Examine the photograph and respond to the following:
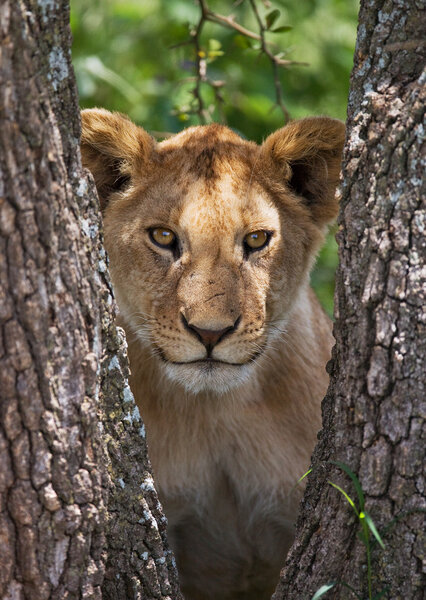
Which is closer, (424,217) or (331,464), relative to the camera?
(424,217)

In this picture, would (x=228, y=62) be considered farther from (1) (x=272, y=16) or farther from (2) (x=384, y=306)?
(2) (x=384, y=306)

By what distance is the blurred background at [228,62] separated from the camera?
17.1 ft

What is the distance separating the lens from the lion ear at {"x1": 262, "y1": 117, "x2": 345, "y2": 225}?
2.67m

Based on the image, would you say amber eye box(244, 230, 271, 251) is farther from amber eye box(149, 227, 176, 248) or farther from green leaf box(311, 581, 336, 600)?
green leaf box(311, 581, 336, 600)

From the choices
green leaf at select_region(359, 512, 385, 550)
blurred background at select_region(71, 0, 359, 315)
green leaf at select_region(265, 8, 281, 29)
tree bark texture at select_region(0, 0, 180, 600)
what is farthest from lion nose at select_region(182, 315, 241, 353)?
blurred background at select_region(71, 0, 359, 315)

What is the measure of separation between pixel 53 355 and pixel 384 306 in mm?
659

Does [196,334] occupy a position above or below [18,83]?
below

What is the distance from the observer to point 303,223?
9.18 feet

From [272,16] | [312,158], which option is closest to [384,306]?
[312,158]

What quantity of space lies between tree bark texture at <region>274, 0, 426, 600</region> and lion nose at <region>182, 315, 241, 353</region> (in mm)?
511

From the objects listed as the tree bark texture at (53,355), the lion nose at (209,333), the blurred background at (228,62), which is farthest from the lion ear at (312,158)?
the blurred background at (228,62)

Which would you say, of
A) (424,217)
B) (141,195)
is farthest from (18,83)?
(141,195)

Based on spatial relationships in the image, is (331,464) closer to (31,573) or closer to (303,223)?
(31,573)

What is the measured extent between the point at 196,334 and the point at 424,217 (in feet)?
2.60
